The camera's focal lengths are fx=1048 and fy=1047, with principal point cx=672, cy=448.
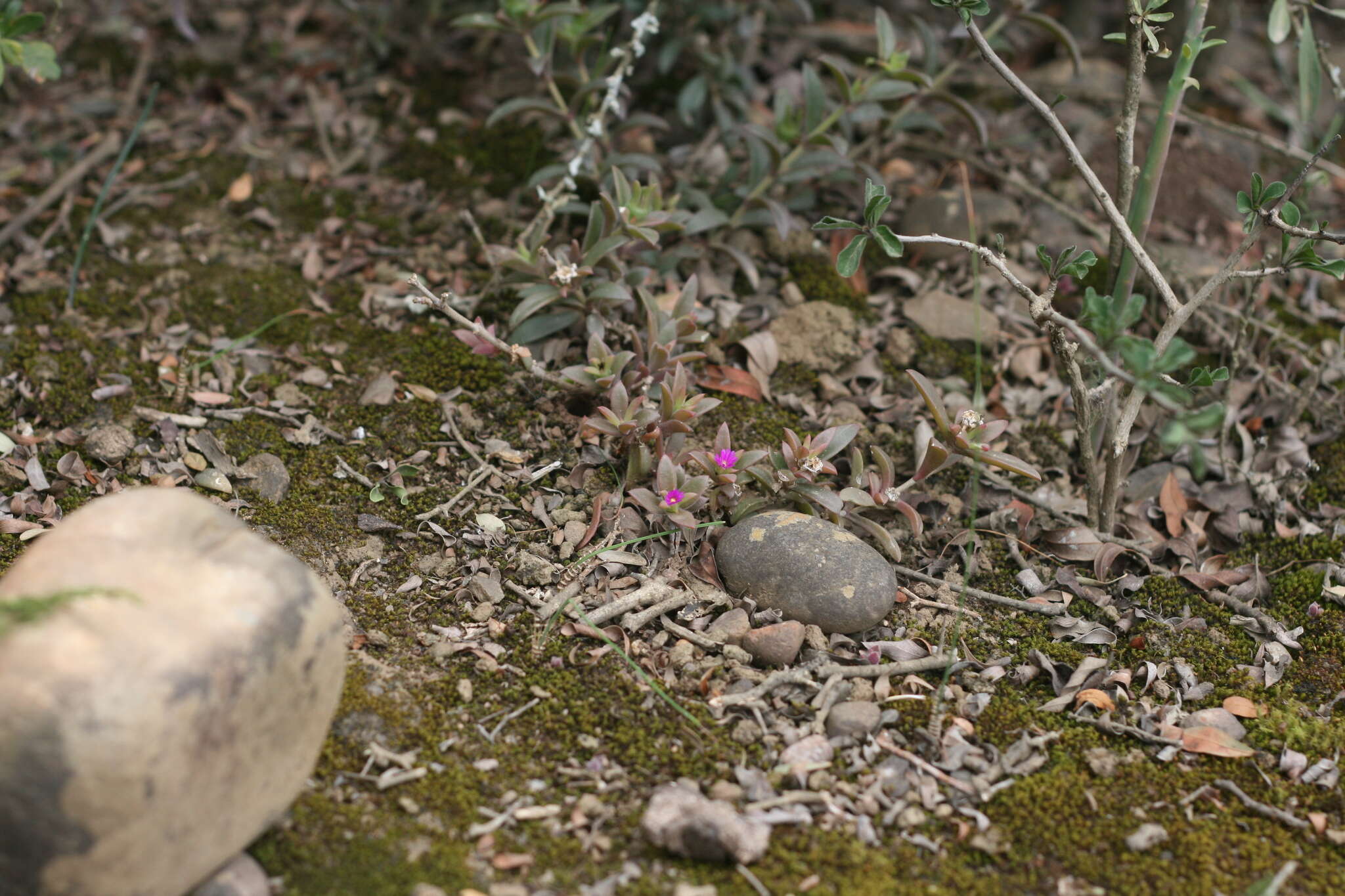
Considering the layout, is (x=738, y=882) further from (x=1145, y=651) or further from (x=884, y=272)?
(x=884, y=272)

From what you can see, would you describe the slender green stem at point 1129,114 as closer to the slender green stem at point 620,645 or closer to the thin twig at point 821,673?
the thin twig at point 821,673

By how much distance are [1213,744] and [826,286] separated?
1.74m

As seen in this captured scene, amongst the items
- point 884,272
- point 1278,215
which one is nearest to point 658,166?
point 884,272

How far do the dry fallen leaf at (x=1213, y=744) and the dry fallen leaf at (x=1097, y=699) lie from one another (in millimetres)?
154

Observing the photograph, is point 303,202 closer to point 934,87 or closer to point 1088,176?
point 934,87

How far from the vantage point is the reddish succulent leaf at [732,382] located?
303 cm

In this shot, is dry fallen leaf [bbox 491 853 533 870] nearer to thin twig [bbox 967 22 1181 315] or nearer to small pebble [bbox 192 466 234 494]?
small pebble [bbox 192 466 234 494]

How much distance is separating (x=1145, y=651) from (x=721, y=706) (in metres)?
1.05

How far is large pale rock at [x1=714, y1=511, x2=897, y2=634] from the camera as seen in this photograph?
2426mm

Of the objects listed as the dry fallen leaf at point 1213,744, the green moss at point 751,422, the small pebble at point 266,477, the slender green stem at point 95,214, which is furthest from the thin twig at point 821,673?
the slender green stem at point 95,214

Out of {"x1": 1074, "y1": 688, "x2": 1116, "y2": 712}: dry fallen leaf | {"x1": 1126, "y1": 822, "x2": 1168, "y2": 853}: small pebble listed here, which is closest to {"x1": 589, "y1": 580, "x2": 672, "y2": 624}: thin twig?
{"x1": 1074, "y1": 688, "x2": 1116, "y2": 712}: dry fallen leaf

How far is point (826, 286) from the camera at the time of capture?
3361 millimetres

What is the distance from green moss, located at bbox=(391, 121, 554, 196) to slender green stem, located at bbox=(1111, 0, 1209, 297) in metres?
1.90

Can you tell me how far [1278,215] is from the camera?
2.35 m
